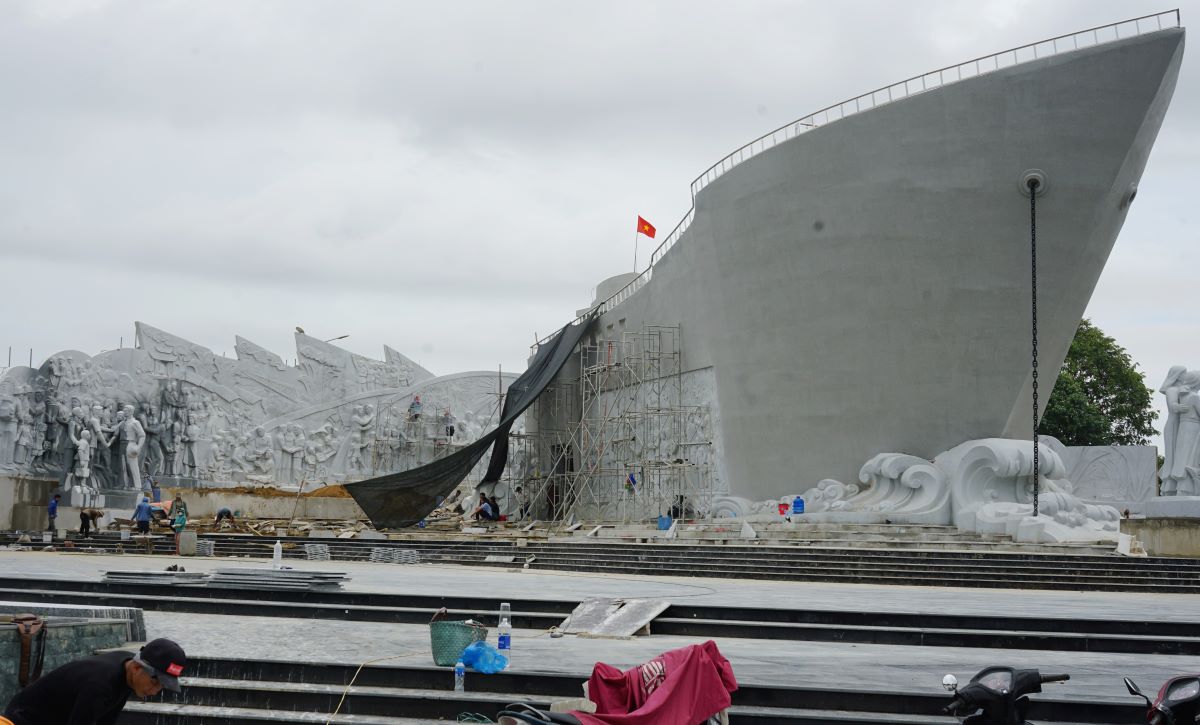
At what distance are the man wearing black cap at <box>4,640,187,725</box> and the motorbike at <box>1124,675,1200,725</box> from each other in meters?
2.75

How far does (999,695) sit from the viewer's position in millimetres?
3246

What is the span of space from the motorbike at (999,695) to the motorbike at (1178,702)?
25cm

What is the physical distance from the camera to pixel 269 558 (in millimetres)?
16750

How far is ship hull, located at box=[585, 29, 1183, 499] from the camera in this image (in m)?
15.0

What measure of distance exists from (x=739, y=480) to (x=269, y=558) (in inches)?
293

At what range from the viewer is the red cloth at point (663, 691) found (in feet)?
13.5

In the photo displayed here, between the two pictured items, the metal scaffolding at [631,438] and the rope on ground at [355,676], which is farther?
the metal scaffolding at [631,438]

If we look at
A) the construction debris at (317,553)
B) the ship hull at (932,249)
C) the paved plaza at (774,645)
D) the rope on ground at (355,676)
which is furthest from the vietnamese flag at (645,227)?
the rope on ground at (355,676)

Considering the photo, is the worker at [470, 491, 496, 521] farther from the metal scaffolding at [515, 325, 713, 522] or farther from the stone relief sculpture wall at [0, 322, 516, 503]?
the stone relief sculpture wall at [0, 322, 516, 503]

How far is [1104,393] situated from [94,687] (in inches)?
1472

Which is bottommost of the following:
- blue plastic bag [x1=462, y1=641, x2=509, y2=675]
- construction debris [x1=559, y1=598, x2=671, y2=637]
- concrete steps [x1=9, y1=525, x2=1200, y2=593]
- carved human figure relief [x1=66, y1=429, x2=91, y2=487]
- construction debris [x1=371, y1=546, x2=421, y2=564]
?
construction debris [x1=371, y1=546, x2=421, y2=564]

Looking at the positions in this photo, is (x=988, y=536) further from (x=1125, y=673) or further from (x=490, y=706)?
(x=490, y=706)

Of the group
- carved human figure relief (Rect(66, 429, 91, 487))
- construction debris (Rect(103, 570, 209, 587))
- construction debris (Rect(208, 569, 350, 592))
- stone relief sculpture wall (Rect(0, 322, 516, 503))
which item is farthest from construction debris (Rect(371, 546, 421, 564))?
carved human figure relief (Rect(66, 429, 91, 487))

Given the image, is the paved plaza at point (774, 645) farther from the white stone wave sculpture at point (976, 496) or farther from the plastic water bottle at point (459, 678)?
the white stone wave sculpture at point (976, 496)
